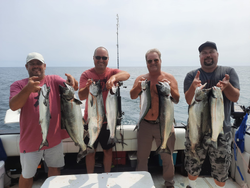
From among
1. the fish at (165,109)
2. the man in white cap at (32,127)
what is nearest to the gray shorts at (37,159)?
the man in white cap at (32,127)

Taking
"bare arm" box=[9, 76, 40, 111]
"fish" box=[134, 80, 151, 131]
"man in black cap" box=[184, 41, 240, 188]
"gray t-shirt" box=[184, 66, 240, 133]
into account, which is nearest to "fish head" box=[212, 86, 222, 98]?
"man in black cap" box=[184, 41, 240, 188]

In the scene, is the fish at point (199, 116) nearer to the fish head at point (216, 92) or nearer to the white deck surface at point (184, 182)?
the fish head at point (216, 92)

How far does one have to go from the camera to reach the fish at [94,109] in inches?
96.8

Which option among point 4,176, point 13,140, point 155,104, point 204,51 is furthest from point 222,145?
point 4,176

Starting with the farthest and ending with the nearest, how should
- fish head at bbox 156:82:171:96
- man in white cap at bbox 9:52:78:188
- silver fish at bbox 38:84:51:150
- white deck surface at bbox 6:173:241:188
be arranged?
white deck surface at bbox 6:173:241:188 → man in white cap at bbox 9:52:78:188 → fish head at bbox 156:82:171:96 → silver fish at bbox 38:84:51:150

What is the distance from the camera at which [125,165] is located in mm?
4199

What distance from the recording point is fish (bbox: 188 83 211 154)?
2.46 meters

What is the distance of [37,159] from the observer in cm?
277

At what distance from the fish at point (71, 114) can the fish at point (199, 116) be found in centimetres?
172

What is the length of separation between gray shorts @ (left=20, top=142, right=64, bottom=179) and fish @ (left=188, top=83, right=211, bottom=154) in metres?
2.29

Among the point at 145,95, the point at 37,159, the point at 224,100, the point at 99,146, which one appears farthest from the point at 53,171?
the point at 224,100

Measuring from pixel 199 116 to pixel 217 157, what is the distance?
3.17 ft

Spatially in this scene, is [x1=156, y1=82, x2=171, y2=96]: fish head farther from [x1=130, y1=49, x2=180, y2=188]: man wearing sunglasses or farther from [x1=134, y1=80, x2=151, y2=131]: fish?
[x1=130, y1=49, x2=180, y2=188]: man wearing sunglasses

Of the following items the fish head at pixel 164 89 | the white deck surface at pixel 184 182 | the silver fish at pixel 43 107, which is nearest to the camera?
the silver fish at pixel 43 107
